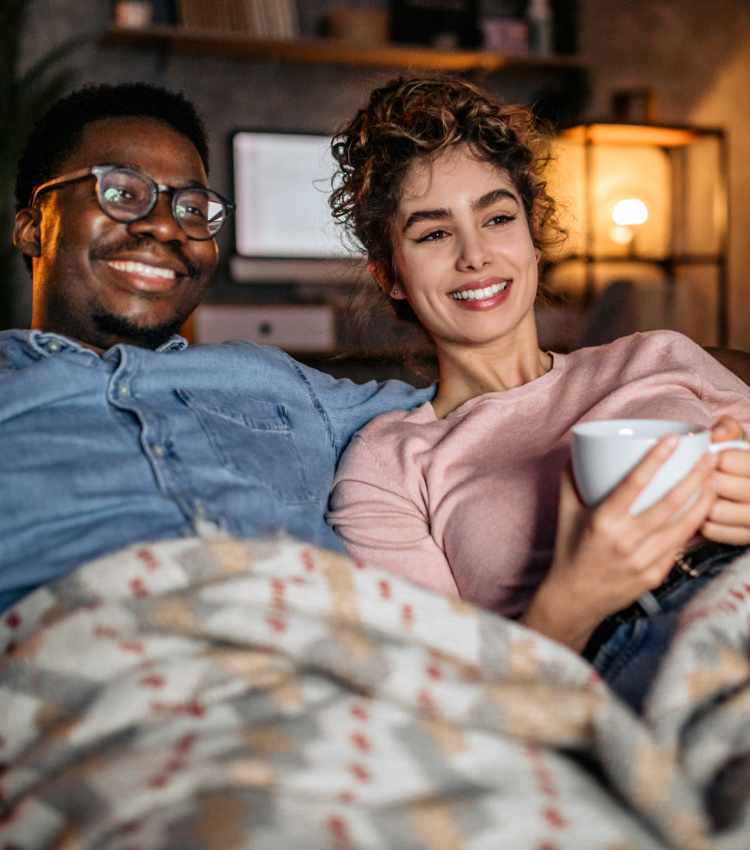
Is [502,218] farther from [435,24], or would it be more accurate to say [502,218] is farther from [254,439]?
[435,24]

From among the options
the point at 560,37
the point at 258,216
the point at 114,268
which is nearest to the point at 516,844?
the point at 114,268

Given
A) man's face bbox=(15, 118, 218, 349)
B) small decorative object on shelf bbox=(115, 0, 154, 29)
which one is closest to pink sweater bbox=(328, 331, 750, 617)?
man's face bbox=(15, 118, 218, 349)

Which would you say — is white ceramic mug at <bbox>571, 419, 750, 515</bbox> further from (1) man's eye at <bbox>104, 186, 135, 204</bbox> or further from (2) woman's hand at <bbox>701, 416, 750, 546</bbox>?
(1) man's eye at <bbox>104, 186, 135, 204</bbox>

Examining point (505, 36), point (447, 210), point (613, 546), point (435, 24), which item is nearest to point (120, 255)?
point (447, 210)

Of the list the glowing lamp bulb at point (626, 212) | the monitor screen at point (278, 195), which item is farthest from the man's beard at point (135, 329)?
the glowing lamp bulb at point (626, 212)

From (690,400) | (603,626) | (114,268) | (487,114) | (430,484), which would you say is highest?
(487,114)

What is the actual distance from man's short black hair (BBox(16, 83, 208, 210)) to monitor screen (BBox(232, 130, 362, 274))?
2419 millimetres

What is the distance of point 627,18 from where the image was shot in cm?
455

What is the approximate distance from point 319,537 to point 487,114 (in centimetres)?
64

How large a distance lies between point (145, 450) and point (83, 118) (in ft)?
1.90

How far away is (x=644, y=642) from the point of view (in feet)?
3.34

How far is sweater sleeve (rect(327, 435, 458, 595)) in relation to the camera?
1.29 m

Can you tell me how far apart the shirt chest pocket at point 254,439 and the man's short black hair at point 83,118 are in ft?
1.43

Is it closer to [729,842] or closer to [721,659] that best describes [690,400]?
[721,659]
